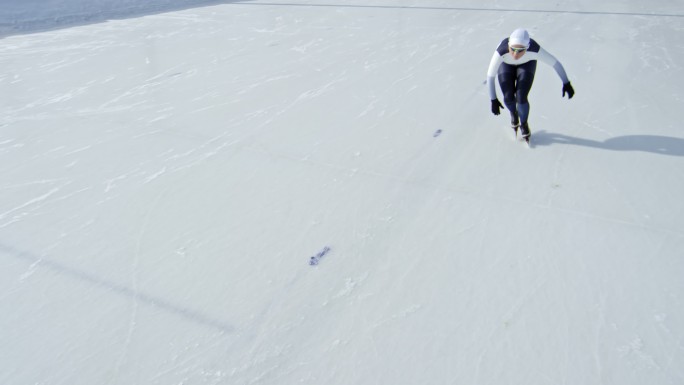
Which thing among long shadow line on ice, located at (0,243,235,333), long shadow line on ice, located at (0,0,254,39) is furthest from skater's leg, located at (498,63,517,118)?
long shadow line on ice, located at (0,0,254,39)

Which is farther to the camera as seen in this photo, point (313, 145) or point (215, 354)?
point (313, 145)

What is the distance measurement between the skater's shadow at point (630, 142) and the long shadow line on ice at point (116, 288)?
7.88ft

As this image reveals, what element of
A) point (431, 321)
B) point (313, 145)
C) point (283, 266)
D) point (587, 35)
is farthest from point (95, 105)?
point (587, 35)

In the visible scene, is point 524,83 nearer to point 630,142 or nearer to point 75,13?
point 630,142

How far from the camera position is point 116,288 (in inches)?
79.5

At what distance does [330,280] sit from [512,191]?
4.00 feet

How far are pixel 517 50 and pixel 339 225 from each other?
1.47 meters

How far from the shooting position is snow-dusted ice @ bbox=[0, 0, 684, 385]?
1699mm

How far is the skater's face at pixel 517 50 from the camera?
2.82m

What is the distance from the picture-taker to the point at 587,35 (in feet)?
19.6

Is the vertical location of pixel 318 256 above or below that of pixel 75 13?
below

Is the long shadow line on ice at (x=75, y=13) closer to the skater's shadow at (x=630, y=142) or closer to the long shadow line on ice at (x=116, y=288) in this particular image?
the long shadow line on ice at (x=116, y=288)

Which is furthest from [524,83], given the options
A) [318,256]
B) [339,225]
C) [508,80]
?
[318,256]

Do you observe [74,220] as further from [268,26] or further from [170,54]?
[268,26]
